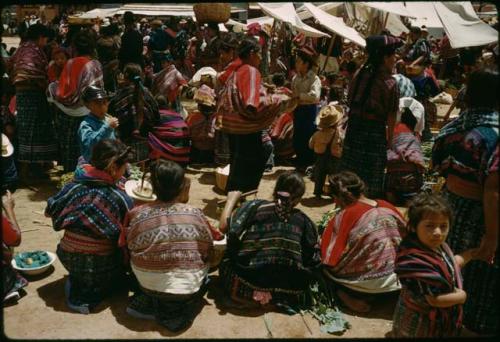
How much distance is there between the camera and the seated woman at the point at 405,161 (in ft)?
18.2

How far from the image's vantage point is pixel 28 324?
11.4 feet

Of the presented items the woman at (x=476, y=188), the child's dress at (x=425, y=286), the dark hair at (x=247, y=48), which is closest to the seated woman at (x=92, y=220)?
the dark hair at (x=247, y=48)

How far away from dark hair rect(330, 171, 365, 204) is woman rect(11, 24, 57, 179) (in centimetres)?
398

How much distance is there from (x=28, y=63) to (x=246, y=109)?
2778 millimetres

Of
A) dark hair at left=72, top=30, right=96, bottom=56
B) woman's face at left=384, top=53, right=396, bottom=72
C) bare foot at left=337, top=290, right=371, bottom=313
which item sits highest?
woman's face at left=384, top=53, right=396, bottom=72

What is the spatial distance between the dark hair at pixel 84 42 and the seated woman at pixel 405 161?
134 inches

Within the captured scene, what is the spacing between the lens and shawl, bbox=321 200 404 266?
3.59 meters

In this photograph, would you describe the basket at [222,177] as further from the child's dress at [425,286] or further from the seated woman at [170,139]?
the child's dress at [425,286]

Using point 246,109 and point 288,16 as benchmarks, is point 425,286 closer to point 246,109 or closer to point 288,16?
point 246,109

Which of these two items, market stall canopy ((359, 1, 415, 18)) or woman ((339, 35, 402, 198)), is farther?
market stall canopy ((359, 1, 415, 18))

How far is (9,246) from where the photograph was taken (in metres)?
3.47

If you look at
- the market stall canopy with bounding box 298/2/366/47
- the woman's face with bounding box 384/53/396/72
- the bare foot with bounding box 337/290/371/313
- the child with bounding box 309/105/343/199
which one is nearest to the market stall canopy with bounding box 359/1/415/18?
the market stall canopy with bounding box 298/2/366/47

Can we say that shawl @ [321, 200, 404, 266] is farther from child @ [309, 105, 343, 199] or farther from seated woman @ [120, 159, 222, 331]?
child @ [309, 105, 343, 199]

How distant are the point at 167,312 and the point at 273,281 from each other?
0.77 meters
